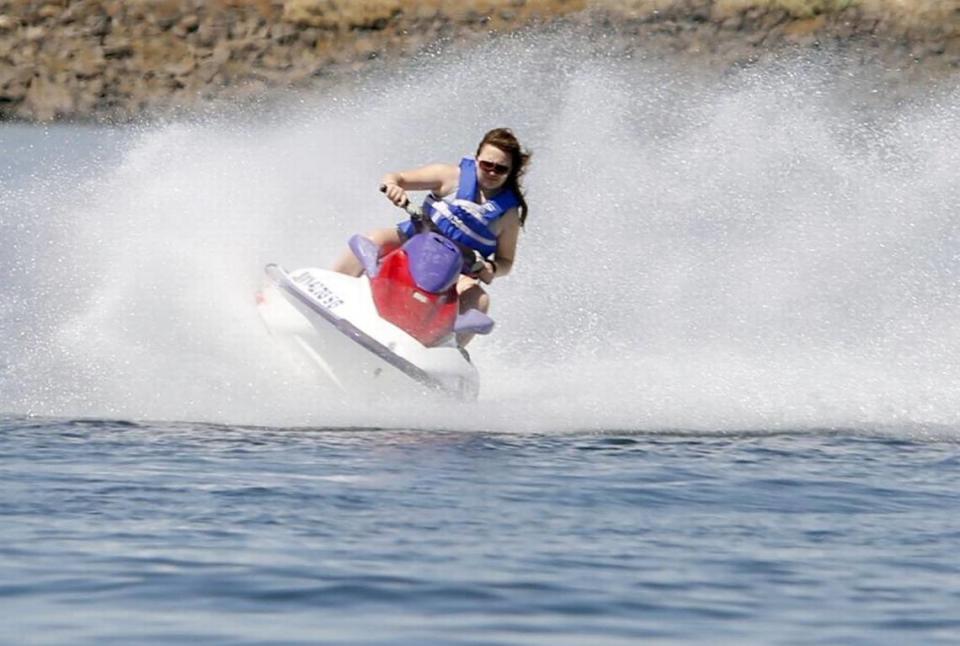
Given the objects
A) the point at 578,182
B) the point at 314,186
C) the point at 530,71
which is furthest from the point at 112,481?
the point at 530,71

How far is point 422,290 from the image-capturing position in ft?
37.5

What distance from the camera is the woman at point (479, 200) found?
451 inches

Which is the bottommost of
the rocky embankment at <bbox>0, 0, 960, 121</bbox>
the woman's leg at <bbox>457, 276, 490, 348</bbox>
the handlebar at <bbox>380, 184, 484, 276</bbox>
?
the woman's leg at <bbox>457, 276, 490, 348</bbox>

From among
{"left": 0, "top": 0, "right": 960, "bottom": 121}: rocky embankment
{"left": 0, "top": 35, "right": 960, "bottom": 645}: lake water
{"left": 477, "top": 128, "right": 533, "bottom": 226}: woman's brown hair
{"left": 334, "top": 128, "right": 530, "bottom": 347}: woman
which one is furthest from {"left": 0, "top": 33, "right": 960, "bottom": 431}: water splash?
{"left": 0, "top": 0, "right": 960, "bottom": 121}: rocky embankment

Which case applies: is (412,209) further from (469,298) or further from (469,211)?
(469,298)

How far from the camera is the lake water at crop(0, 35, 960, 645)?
707 cm

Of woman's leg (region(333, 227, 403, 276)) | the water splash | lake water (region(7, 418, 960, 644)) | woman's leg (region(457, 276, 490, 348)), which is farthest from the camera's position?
woman's leg (region(333, 227, 403, 276))

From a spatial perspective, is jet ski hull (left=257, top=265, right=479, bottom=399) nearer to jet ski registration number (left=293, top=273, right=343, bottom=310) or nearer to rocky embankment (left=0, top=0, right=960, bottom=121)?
jet ski registration number (left=293, top=273, right=343, bottom=310)

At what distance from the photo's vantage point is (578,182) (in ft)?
55.3

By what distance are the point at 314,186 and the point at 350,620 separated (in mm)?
9532

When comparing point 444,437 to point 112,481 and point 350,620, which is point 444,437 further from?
point 350,620

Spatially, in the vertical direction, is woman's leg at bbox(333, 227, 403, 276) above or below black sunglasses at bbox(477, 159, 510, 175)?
below

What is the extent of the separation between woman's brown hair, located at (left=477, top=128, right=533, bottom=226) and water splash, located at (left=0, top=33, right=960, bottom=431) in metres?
1.08

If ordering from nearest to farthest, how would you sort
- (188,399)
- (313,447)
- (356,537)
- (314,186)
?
(356,537)
(313,447)
(188,399)
(314,186)
